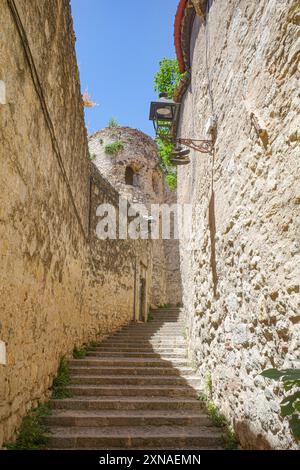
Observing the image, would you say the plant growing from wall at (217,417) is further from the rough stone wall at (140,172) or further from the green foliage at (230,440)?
the rough stone wall at (140,172)

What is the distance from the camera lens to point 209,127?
478cm

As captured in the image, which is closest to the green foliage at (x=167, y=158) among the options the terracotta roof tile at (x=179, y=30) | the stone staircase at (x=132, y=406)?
the terracotta roof tile at (x=179, y=30)

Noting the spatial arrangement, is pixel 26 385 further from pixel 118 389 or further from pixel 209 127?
pixel 209 127

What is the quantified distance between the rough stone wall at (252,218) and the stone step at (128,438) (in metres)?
0.38

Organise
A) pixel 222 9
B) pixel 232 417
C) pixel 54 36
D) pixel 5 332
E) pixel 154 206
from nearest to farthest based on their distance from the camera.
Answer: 1. pixel 5 332
2. pixel 232 417
3. pixel 54 36
4. pixel 222 9
5. pixel 154 206

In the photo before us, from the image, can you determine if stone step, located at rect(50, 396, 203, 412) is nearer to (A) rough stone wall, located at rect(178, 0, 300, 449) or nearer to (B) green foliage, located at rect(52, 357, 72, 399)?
(B) green foliage, located at rect(52, 357, 72, 399)

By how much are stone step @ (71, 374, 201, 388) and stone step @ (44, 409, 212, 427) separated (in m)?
0.91

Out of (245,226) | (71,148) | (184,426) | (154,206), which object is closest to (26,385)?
(184,426)

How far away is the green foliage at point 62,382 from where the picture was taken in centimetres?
470

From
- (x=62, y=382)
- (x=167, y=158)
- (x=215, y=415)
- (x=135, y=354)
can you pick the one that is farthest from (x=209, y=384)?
(x=167, y=158)

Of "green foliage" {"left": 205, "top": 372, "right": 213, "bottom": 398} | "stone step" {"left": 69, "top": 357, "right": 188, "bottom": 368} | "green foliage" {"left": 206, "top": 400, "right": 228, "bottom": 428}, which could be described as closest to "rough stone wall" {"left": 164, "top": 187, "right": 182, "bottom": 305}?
"stone step" {"left": 69, "top": 357, "right": 188, "bottom": 368}

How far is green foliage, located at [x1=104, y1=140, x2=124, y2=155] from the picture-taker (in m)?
18.1

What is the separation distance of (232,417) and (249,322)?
1.10m

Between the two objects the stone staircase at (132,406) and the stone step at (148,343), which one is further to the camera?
the stone step at (148,343)
